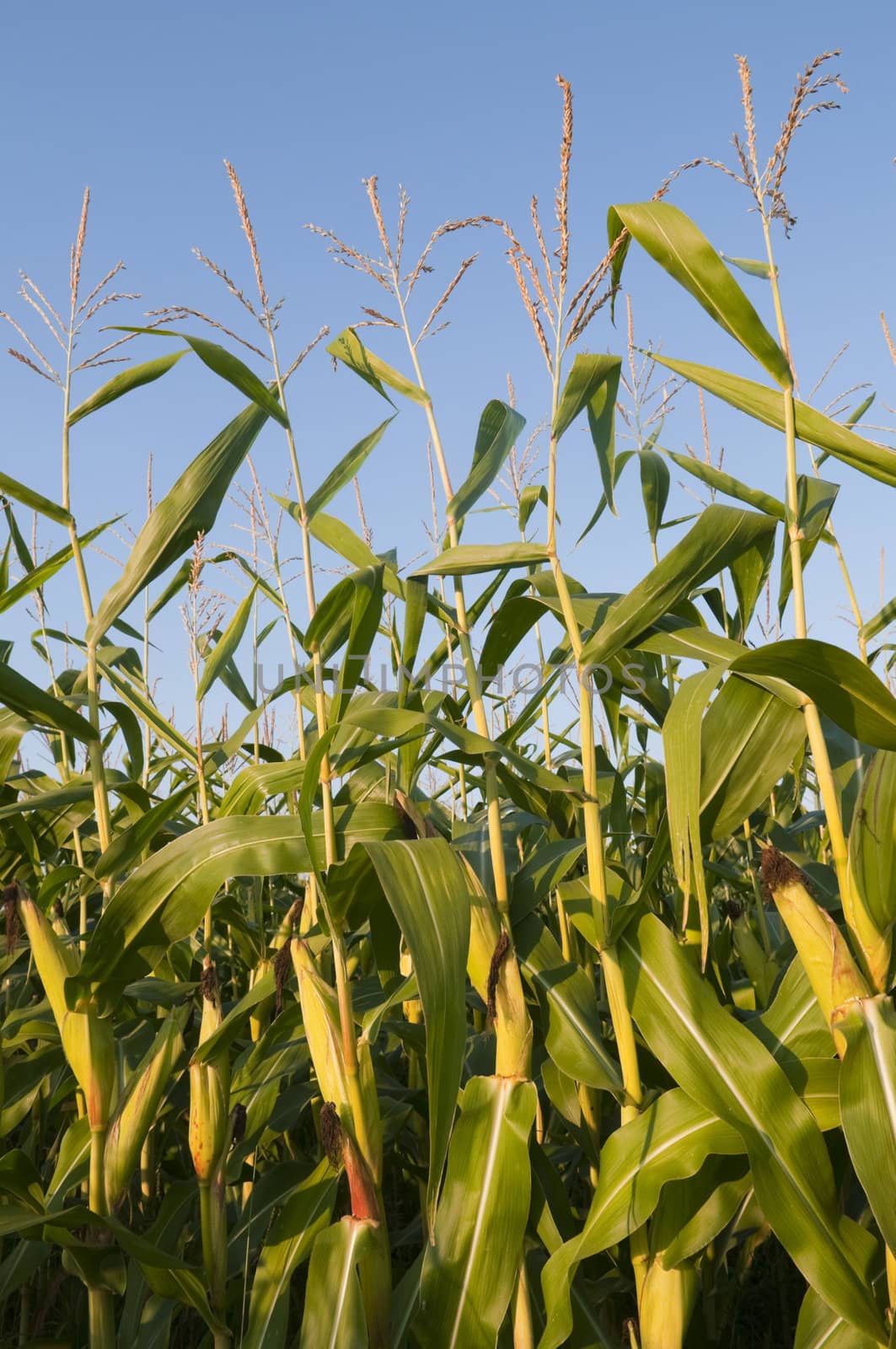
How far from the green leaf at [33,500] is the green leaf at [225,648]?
493mm

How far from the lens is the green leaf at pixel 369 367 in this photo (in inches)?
82.5

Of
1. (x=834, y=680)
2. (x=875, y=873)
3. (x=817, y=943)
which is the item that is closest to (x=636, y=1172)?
(x=817, y=943)

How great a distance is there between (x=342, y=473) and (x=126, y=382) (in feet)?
2.16

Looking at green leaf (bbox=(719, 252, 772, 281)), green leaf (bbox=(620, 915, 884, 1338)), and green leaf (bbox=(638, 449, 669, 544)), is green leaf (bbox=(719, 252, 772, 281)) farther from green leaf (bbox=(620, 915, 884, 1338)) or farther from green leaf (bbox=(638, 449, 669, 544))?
green leaf (bbox=(620, 915, 884, 1338))

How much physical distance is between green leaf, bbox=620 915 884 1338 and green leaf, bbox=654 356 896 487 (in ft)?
2.99

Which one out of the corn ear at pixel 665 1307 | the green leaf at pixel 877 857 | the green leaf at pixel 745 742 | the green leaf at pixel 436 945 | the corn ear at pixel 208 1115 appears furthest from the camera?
the corn ear at pixel 208 1115

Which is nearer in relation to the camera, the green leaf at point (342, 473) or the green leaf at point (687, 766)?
the green leaf at point (687, 766)

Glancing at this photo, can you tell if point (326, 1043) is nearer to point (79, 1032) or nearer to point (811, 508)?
point (79, 1032)

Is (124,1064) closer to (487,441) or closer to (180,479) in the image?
(180,479)

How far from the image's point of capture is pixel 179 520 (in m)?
2.11

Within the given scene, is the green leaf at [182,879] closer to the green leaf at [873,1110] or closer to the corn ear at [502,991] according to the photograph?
the corn ear at [502,991]

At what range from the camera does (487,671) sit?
2154mm

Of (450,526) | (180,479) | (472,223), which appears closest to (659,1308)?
(450,526)

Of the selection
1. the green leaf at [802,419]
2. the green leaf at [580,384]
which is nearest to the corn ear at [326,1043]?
the green leaf at [580,384]
